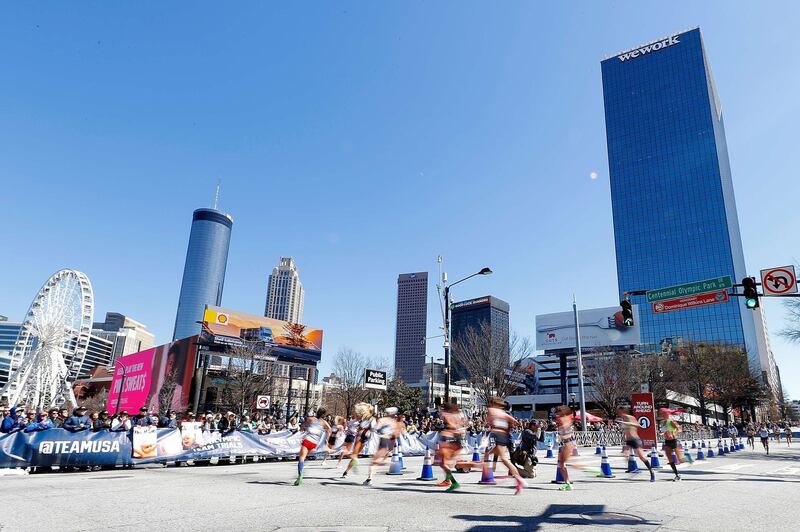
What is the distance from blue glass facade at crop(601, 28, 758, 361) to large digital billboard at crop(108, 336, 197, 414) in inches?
4329

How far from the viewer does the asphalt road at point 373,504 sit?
6738mm

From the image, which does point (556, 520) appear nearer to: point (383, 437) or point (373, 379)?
point (383, 437)

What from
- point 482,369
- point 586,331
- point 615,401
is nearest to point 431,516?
point 482,369

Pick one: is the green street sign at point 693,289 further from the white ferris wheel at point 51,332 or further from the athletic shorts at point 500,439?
the white ferris wheel at point 51,332

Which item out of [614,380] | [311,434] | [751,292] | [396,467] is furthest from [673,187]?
[311,434]

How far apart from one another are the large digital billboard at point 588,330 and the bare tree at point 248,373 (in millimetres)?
47244

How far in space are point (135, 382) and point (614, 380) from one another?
2733 inches

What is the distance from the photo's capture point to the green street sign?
682 inches

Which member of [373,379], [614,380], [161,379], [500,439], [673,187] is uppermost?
[673,187]

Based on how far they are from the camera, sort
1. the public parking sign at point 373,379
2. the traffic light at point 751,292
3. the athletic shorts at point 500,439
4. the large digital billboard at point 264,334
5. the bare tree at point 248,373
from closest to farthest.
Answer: the athletic shorts at point 500,439 → the traffic light at point 751,292 → the public parking sign at point 373,379 → the bare tree at point 248,373 → the large digital billboard at point 264,334

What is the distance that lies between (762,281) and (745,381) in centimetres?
6007

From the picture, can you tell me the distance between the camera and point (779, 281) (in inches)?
638

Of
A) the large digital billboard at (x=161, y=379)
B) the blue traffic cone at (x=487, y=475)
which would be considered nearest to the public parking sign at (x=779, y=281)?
the blue traffic cone at (x=487, y=475)

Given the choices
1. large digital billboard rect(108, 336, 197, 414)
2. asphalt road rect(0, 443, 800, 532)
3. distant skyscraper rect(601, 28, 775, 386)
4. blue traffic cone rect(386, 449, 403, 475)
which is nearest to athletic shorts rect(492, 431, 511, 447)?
asphalt road rect(0, 443, 800, 532)
